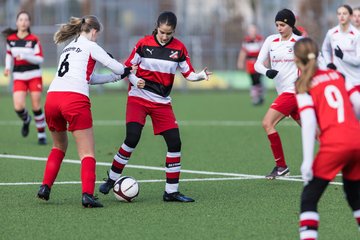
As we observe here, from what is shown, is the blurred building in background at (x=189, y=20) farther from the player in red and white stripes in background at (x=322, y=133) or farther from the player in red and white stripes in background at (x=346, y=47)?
the player in red and white stripes in background at (x=322, y=133)

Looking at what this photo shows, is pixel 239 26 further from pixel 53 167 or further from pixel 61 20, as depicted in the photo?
pixel 53 167

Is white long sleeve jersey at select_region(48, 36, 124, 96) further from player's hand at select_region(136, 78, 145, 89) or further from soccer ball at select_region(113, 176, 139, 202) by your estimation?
soccer ball at select_region(113, 176, 139, 202)

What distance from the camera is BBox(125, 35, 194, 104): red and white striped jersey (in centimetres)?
973

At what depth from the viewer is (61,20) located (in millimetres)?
33469

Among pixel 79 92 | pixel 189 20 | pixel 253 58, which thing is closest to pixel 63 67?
pixel 79 92

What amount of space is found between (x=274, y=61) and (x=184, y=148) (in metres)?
4.03

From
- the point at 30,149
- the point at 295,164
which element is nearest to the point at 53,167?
the point at 295,164

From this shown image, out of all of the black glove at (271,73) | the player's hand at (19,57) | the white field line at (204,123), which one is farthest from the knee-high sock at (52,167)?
the white field line at (204,123)

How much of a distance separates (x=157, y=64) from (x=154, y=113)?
559 millimetres

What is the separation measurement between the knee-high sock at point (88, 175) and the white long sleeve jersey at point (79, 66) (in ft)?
2.31

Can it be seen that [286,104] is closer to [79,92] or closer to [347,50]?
[347,50]

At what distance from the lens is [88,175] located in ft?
29.6

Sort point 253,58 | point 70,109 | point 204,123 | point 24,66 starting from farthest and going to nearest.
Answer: point 253,58
point 204,123
point 24,66
point 70,109

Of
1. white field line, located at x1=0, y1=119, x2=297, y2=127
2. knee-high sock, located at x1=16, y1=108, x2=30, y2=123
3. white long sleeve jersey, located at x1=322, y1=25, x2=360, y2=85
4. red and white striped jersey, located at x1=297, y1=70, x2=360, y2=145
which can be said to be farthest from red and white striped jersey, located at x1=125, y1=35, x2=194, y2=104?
white field line, located at x1=0, y1=119, x2=297, y2=127
